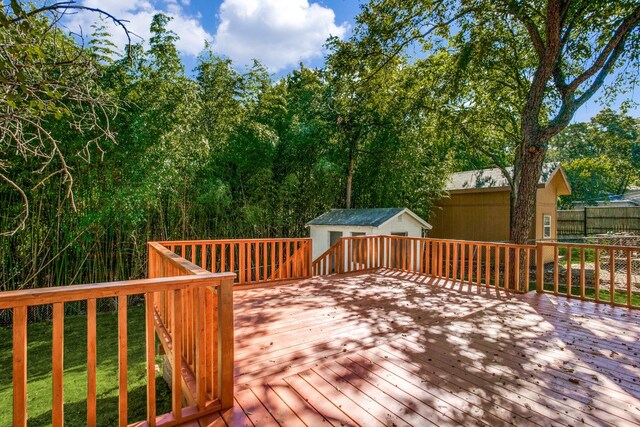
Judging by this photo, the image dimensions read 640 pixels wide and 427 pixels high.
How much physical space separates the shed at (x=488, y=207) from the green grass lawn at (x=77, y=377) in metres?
10.5

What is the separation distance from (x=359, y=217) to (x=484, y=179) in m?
6.05

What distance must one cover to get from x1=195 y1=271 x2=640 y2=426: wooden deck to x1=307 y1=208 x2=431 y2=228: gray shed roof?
3839 mm

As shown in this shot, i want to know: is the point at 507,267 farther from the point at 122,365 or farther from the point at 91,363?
the point at 91,363

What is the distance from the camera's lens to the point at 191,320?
90.2 inches

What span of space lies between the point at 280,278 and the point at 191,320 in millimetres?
3314

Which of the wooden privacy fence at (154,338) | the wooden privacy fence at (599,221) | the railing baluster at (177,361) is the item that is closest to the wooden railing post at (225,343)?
the wooden privacy fence at (154,338)

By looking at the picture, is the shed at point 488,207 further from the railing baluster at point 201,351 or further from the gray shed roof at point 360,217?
the railing baluster at point 201,351

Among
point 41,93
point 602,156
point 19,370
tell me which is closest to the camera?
point 19,370

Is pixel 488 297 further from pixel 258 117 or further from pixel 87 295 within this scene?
pixel 258 117

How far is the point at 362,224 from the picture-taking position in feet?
26.9

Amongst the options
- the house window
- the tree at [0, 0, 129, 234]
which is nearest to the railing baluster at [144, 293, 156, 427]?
the tree at [0, 0, 129, 234]

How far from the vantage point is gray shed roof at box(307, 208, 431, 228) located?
26.9 feet

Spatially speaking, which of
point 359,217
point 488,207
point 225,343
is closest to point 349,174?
point 359,217

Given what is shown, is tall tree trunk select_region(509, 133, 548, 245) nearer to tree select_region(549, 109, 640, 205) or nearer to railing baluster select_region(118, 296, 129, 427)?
railing baluster select_region(118, 296, 129, 427)
